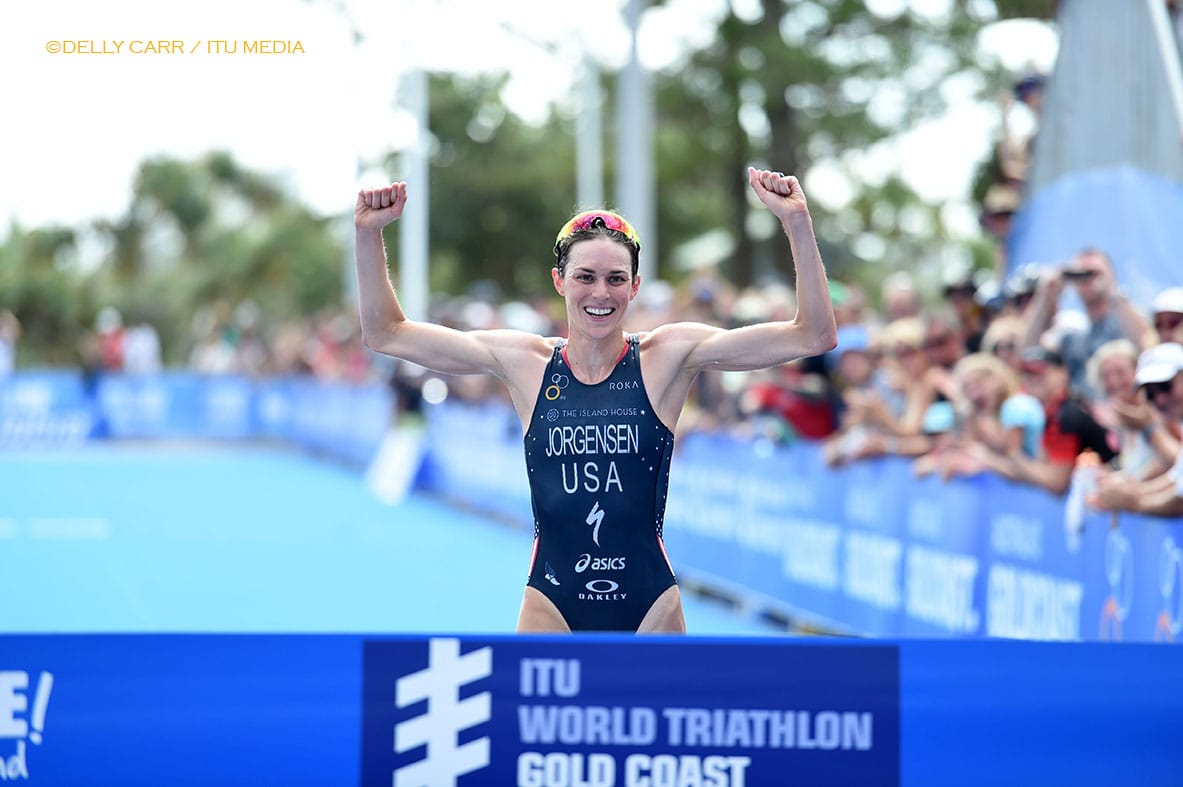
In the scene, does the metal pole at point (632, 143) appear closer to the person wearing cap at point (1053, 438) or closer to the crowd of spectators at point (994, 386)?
the crowd of spectators at point (994, 386)

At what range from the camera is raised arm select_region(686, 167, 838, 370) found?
5320 millimetres

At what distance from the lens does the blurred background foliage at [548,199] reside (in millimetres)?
34188

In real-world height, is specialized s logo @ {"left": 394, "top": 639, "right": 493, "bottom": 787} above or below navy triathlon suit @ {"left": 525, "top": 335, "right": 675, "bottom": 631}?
below

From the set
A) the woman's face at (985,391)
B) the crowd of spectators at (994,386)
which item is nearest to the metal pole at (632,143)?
the crowd of spectators at (994,386)

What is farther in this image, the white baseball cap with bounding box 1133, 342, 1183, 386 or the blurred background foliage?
the blurred background foliage

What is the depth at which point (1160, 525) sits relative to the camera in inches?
315

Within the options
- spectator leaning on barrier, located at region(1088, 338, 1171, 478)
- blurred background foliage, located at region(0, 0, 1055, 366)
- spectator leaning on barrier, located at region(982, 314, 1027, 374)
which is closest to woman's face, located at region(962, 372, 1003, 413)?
spectator leaning on barrier, located at region(982, 314, 1027, 374)

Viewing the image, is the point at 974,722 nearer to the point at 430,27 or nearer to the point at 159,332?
the point at 430,27

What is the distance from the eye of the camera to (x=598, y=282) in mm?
5402

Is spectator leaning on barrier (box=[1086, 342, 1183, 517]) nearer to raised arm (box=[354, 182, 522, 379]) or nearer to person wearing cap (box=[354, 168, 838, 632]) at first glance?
person wearing cap (box=[354, 168, 838, 632])

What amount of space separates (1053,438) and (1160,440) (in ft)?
4.26

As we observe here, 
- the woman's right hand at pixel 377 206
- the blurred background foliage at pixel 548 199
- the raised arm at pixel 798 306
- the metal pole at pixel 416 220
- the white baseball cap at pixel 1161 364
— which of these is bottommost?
the raised arm at pixel 798 306

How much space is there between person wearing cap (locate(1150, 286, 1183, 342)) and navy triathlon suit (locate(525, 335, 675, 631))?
12.7ft

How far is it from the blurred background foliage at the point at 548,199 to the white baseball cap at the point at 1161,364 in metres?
16.9
